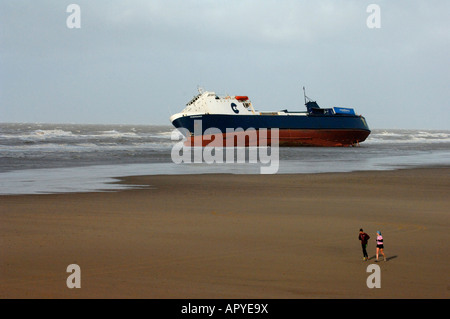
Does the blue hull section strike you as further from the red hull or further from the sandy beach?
the sandy beach

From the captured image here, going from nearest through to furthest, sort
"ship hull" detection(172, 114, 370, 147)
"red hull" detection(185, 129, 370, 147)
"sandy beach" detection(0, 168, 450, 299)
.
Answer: "sandy beach" detection(0, 168, 450, 299), "ship hull" detection(172, 114, 370, 147), "red hull" detection(185, 129, 370, 147)

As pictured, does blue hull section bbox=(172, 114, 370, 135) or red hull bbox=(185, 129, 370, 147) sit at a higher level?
blue hull section bbox=(172, 114, 370, 135)

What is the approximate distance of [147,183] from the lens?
2173 cm

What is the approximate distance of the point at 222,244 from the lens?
34.2 feet

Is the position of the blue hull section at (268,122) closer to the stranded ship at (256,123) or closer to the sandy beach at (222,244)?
the stranded ship at (256,123)

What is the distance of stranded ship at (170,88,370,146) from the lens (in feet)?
187

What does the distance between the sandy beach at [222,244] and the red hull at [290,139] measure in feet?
126

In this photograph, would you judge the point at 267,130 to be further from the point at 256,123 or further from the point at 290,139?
the point at 290,139

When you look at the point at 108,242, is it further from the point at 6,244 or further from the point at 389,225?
the point at 389,225

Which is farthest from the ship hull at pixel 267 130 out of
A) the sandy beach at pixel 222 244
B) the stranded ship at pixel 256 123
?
the sandy beach at pixel 222 244

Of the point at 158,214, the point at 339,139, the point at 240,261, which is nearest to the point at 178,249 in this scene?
the point at 240,261

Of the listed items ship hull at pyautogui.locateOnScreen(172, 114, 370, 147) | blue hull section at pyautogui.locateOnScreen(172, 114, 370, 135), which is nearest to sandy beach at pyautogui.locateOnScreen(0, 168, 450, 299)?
ship hull at pyautogui.locateOnScreen(172, 114, 370, 147)

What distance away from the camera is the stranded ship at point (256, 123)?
57062 millimetres

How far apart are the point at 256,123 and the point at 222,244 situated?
48.1 m
